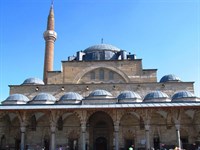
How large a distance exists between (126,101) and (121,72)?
4946 mm

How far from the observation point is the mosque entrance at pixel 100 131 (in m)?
16.6

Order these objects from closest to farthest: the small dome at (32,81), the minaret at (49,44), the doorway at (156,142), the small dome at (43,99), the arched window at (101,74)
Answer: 1. the doorway at (156,142)
2. the small dome at (43,99)
3. the small dome at (32,81)
4. the arched window at (101,74)
5. the minaret at (49,44)

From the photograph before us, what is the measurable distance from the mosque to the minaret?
8.15 ft

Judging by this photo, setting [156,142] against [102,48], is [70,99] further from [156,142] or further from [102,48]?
[102,48]

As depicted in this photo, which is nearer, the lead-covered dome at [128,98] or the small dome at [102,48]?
the lead-covered dome at [128,98]

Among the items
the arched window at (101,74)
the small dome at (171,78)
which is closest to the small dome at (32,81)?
the arched window at (101,74)

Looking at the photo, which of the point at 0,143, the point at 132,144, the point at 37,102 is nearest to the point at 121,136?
the point at 132,144

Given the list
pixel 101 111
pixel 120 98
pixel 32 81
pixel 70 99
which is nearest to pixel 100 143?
pixel 101 111

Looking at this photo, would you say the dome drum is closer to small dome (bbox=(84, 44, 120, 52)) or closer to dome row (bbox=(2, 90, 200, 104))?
dome row (bbox=(2, 90, 200, 104))

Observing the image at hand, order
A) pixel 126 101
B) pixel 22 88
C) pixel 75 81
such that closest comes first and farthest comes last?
pixel 126 101, pixel 22 88, pixel 75 81

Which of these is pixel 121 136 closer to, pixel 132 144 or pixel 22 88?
pixel 132 144

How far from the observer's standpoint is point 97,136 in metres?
16.7

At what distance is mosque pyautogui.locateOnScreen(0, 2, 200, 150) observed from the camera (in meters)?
Result: 14.6

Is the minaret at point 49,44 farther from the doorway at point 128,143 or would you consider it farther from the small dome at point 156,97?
the small dome at point 156,97
